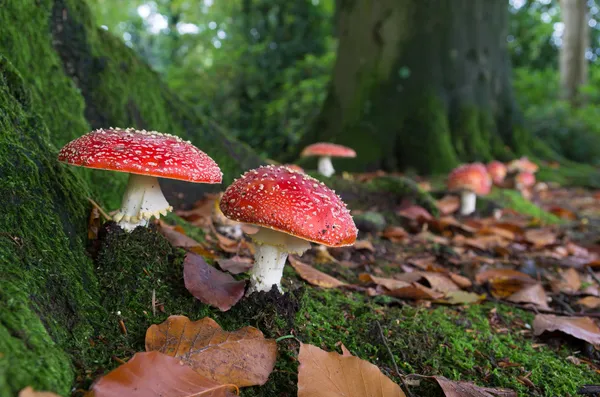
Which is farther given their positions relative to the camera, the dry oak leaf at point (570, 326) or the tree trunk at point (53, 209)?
the dry oak leaf at point (570, 326)

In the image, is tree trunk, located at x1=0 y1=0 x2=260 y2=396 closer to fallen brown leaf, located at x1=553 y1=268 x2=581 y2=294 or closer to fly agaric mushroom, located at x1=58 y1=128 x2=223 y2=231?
fly agaric mushroom, located at x1=58 y1=128 x2=223 y2=231

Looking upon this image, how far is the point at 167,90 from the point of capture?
473 centimetres

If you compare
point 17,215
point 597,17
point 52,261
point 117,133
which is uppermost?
point 597,17

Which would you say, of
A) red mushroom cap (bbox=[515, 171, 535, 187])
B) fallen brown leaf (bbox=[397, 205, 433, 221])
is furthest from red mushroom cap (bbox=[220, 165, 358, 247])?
red mushroom cap (bbox=[515, 171, 535, 187])

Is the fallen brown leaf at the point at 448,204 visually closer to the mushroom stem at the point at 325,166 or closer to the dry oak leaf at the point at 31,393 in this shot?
the mushroom stem at the point at 325,166

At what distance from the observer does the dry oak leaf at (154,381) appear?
1.37m

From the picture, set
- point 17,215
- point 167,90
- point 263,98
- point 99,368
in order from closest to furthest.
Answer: point 99,368 → point 17,215 → point 167,90 → point 263,98

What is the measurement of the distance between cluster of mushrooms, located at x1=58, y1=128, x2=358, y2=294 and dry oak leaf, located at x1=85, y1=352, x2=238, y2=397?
24.7 inches

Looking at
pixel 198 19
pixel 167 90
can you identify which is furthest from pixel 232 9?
pixel 167 90

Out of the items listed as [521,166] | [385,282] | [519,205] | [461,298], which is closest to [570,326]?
[461,298]

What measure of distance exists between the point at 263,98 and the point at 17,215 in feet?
40.9

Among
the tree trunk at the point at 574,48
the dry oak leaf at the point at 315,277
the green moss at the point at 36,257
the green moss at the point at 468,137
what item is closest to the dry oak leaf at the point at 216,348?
the green moss at the point at 36,257

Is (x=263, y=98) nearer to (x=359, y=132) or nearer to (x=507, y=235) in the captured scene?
(x=359, y=132)

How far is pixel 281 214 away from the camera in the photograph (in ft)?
6.10
